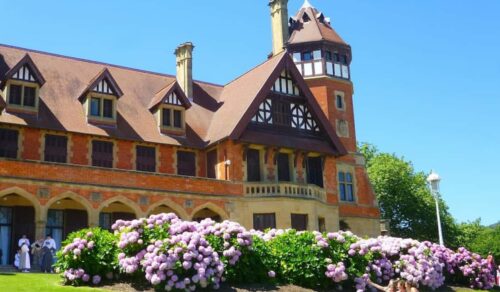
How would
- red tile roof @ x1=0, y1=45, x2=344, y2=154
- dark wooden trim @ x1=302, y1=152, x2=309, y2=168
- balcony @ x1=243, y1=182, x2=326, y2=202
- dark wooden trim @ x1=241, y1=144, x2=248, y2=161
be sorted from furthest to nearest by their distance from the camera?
1. dark wooden trim @ x1=302, y1=152, x2=309, y2=168
2. dark wooden trim @ x1=241, y1=144, x2=248, y2=161
3. balcony @ x1=243, y1=182, x2=326, y2=202
4. red tile roof @ x1=0, y1=45, x2=344, y2=154

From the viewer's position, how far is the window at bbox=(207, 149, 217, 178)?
30120mm

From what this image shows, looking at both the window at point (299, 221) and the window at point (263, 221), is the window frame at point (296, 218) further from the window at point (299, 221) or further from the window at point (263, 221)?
the window at point (263, 221)

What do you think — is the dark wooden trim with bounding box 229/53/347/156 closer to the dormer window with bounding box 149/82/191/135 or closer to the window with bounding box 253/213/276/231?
the dormer window with bounding box 149/82/191/135

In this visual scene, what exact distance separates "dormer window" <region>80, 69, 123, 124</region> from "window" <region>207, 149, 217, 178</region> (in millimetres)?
5325

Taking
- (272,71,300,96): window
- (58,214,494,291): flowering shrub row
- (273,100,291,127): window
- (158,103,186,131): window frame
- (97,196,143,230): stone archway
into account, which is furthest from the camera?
(272,71,300,96): window

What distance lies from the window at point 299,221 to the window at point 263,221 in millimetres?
1066

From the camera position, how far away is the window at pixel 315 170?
107ft

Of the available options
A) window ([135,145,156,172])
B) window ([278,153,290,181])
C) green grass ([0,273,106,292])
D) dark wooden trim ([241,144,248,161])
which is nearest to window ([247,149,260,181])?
dark wooden trim ([241,144,248,161])

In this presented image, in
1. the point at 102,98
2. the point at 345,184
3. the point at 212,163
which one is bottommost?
the point at 345,184

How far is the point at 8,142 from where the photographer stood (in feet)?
83.1

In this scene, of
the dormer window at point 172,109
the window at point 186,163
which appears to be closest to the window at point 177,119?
the dormer window at point 172,109

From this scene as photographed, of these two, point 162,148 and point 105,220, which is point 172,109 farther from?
point 105,220

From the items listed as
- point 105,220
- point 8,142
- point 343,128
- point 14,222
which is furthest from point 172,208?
point 343,128

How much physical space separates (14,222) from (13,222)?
63 mm
